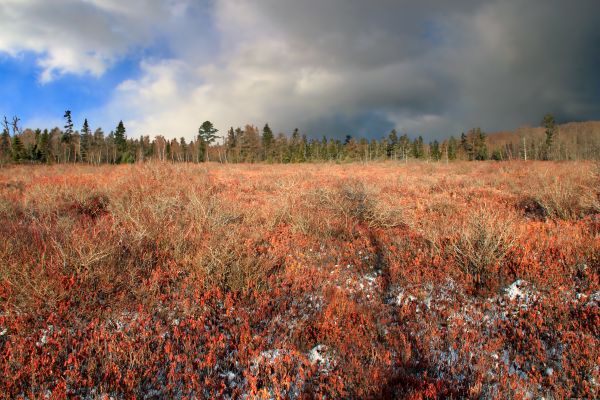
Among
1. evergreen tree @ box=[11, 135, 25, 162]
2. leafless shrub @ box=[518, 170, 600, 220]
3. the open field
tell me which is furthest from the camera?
evergreen tree @ box=[11, 135, 25, 162]

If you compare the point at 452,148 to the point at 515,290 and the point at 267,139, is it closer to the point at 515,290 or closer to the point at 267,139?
the point at 267,139

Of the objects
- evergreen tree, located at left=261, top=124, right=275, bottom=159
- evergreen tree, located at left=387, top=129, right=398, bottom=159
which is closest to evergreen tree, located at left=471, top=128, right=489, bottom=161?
evergreen tree, located at left=387, top=129, right=398, bottom=159

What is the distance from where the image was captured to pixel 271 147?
240 feet

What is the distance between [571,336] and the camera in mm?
3289

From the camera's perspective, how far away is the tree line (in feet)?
204

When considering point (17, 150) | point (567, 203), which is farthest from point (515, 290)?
point (17, 150)

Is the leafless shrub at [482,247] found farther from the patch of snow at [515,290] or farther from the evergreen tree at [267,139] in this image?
the evergreen tree at [267,139]

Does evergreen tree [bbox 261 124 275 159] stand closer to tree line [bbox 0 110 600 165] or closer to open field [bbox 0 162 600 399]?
tree line [bbox 0 110 600 165]

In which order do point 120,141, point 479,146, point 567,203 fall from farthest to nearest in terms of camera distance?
point 479,146 → point 120,141 → point 567,203

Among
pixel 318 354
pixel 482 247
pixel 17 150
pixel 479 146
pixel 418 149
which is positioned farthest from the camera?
pixel 418 149

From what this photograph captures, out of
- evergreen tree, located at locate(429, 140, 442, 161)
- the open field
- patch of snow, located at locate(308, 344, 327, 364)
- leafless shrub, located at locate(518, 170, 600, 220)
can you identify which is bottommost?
patch of snow, located at locate(308, 344, 327, 364)

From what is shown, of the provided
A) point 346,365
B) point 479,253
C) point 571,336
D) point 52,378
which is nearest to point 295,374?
point 346,365

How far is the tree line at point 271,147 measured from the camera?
6226cm

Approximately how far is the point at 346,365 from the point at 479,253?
3.05m
